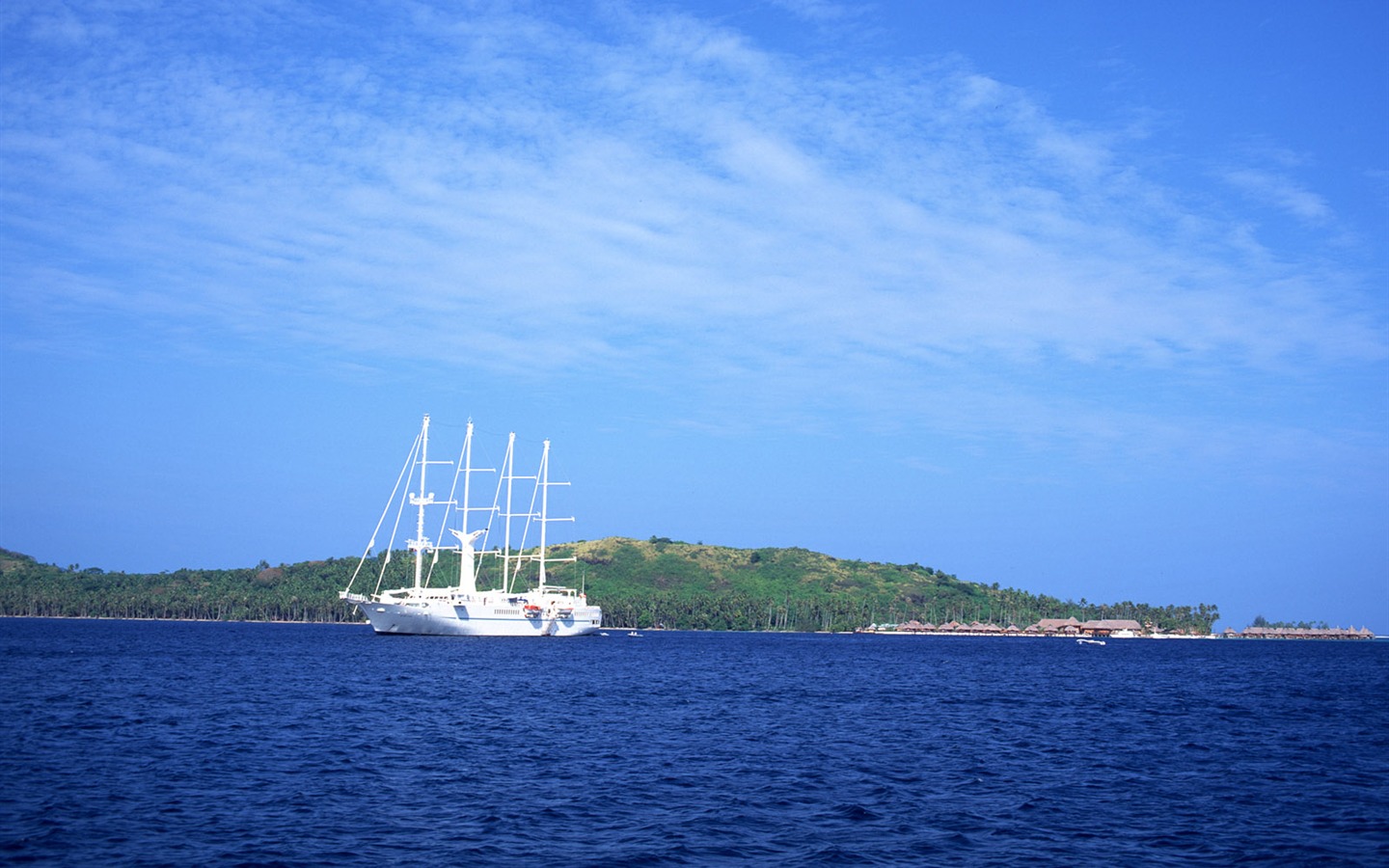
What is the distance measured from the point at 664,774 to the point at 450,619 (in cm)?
10928

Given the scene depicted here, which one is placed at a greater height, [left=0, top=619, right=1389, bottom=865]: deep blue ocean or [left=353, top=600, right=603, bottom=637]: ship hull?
[left=353, top=600, right=603, bottom=637]: ship hull

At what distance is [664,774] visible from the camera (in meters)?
31.5

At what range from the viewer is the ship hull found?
135 metres

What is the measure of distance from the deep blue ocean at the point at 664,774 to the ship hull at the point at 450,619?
69.1 meters

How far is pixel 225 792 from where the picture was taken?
27109mm

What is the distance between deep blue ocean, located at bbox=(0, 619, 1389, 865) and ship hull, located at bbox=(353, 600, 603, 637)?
2722 inches

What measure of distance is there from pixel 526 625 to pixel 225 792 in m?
→ 118

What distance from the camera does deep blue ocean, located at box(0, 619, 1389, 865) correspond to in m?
22.5

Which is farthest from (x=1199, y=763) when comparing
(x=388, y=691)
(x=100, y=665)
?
(x=100, y=665)

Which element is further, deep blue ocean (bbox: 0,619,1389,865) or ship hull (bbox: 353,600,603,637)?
ship hull (bbox: 353,600,603,637)

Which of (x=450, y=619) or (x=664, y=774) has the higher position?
(x=450, y=619)

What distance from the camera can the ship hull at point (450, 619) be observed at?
443 feet

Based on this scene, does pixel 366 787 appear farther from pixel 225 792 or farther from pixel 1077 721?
pixel 1077 721

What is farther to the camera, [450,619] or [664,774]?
[450,619]
